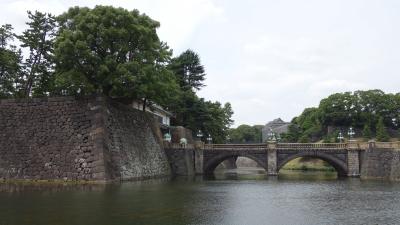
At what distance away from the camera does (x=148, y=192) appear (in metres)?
35.9

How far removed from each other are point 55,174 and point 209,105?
137ft

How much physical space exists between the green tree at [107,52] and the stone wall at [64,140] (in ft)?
7.40

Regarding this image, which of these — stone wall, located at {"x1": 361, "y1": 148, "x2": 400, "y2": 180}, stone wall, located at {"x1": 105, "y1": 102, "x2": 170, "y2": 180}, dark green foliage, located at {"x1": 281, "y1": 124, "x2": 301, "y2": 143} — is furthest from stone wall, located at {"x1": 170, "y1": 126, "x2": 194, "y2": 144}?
dark green foliage, located at {"x1": 281, "y1": 124, "x2": 301, "y2": 143}

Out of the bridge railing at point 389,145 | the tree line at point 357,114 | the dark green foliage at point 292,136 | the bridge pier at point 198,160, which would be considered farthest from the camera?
the dark green foliage at point 292,136

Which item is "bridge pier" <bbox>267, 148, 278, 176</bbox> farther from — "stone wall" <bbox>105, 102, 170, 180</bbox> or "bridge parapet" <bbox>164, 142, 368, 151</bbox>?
"stone wall" <bbox>105, 102, 170, 180</bbox>

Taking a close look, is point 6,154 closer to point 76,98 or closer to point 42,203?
point 76,98

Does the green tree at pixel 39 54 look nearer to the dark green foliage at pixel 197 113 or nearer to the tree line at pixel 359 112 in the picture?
the dark green foliage at pixel 197 113

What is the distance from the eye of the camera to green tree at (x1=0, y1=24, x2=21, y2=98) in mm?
53688

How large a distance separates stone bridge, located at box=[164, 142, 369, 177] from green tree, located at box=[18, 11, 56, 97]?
19.1 metres

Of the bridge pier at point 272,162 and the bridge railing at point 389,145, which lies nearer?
the bridge railing at point 389,145

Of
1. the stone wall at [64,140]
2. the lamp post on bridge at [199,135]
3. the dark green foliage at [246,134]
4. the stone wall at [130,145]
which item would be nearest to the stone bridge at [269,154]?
the stone wall at [130,145]

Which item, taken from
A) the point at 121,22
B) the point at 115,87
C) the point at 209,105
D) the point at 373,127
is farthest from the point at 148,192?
the point at 373,127

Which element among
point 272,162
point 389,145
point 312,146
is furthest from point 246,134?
point 389,145

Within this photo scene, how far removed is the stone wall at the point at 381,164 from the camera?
56.6m
